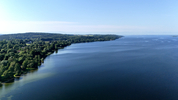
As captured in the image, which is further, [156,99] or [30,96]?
[30,96]

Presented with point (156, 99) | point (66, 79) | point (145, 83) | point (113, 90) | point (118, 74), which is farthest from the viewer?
point (118, 74)

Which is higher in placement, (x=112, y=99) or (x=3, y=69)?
(x=3, y=69)

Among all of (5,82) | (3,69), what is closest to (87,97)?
(5,82)

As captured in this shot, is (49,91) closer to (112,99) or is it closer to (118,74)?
(112,99)

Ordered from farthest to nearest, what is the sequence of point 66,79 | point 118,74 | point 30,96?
point 118,74, point 66,79, point 30,96

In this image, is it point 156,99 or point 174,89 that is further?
point 174,89

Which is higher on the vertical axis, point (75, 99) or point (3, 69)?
point (3, 69)

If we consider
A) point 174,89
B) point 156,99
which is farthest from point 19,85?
point 174,89

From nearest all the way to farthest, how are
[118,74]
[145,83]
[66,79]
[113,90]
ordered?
[113,90] → [145,83] → [66,79] → [118,74]

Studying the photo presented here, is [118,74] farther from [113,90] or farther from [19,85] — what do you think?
[19,85]
